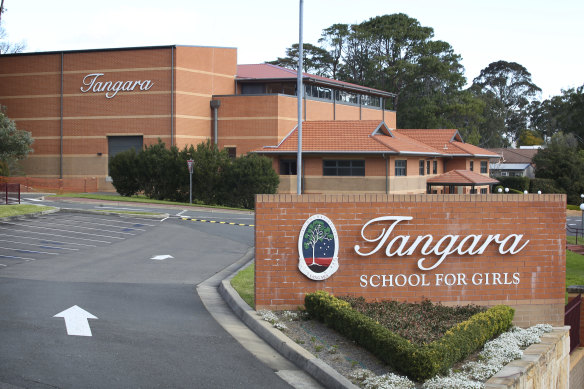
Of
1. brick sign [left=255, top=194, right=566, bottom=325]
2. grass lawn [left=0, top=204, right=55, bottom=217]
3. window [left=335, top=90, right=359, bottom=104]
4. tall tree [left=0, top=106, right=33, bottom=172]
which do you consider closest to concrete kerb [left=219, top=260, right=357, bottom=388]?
brick sign [left=255, top=194, right=566, bottom=325]

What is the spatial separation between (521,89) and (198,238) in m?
102

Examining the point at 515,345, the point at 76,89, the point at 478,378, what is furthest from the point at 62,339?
the point at 76,89

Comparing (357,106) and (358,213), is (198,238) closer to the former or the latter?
(358,213)

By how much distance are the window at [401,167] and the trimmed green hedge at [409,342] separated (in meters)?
37.1

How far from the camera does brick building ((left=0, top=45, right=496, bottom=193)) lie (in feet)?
179

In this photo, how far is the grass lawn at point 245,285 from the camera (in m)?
14.7

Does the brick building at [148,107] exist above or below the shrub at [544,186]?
above

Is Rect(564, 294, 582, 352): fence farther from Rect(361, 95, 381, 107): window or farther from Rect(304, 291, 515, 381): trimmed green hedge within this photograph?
Rect(361, 95, 381, 107): window

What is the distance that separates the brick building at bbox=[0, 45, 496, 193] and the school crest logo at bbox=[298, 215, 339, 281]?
125 ft

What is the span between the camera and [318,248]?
13250 mm

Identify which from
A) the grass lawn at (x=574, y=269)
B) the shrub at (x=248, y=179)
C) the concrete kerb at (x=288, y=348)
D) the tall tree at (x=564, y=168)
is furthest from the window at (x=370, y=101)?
the concrete kerb at (x=288, y=348)

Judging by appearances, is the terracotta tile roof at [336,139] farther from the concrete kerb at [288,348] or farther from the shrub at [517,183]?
the concrete kerb at [288,348]

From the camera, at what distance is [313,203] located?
13172 mm

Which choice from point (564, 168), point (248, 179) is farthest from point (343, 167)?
point (564, 168)
